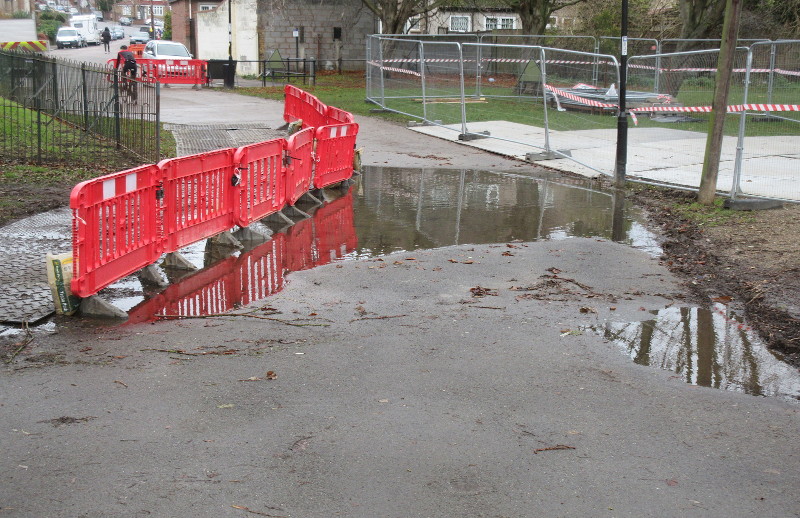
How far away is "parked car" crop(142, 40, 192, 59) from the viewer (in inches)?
1649

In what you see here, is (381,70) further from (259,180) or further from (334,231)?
(259,180)

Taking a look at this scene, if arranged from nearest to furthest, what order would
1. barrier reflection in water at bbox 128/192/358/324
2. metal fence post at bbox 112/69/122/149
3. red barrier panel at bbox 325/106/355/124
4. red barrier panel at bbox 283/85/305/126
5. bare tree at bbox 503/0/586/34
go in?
1. barrier reflection in water at bbox 128/192/358/324
2. metal fence post at bbox 112/69/122/149
3. red barrier panel at bbox 325/106/355/124
4. red barrier panel at bbox 283/85/305/126
5. bare tree at bbox 503/0/586/34

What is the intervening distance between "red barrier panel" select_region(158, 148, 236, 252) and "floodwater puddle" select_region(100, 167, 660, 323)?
355 mm

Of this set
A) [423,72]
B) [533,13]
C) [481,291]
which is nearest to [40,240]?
[481,291]

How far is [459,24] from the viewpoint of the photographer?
59656mm

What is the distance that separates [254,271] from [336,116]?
28.1ft

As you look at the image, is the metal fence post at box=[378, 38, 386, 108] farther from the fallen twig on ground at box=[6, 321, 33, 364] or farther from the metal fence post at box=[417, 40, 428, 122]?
the fallen twig on ground at box=[6, 321, 33, 364]

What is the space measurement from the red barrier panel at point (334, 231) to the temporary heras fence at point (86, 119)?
3657 millimetres

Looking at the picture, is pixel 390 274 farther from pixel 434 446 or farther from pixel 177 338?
pixel 434 446

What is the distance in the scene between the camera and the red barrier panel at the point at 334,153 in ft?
45.1

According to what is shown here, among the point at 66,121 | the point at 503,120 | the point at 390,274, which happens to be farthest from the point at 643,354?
the point at 503,120

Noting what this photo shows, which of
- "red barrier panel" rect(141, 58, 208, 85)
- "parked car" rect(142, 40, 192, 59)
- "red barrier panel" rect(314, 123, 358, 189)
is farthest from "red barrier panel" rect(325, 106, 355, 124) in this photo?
"parked car" rect(142, 40, 192, 59)

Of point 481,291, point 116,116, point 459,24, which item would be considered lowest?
point 481,291

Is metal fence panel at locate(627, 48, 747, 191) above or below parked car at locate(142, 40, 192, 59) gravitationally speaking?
below
